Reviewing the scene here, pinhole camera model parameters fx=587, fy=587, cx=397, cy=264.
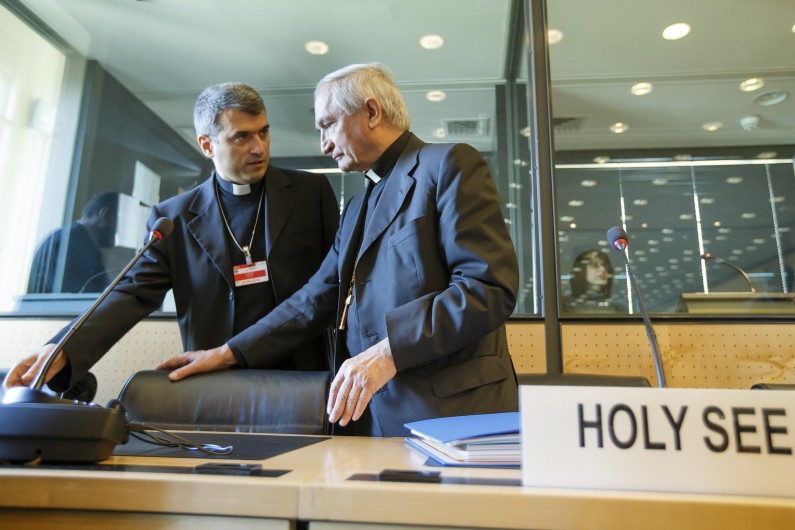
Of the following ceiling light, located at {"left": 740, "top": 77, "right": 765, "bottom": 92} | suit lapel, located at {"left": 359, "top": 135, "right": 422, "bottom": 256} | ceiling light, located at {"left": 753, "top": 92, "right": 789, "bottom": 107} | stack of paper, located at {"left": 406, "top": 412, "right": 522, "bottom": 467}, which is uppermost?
ceiling light, located at {"left": 740, "top": 77, "right": 765, "bottom": 92}

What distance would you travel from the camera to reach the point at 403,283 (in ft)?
4.17

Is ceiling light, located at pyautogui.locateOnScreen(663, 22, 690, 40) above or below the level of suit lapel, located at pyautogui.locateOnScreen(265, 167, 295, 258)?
above

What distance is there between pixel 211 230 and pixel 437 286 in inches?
36.7

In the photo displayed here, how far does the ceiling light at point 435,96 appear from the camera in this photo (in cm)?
403

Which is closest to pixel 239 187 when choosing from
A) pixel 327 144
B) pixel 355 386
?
pixel 327 144

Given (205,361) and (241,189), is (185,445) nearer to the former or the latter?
(205,361)

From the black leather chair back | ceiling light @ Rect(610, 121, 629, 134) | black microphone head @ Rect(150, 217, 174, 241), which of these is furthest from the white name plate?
ceiling light @ Rect(610, 121, 629, 134)

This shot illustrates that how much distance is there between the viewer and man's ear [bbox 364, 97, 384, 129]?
1531mm

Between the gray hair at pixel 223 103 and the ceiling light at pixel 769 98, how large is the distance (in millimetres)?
3636

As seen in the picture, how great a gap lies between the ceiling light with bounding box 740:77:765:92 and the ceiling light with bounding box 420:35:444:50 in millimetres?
2131

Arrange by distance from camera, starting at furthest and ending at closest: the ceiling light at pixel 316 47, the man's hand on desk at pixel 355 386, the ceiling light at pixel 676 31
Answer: the ceiling light at pixel 316 47, the ceiling light at pixel 676 31, the man's hand on desk at pixel 355 386

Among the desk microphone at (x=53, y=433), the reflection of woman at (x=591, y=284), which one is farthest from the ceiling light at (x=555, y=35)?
the desk microphone at (x=53, y=433)

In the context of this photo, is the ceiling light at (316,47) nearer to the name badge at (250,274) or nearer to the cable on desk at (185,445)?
the name badge at (250,274)

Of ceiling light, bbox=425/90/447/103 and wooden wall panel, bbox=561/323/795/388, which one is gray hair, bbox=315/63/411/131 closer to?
wooden wall panel, bbox=561/323/795/388
